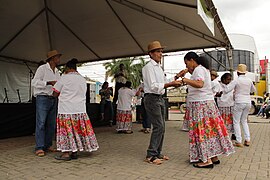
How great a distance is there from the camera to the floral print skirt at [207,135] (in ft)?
11.6

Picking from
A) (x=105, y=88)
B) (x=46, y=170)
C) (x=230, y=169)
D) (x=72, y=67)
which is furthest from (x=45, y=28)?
(x=230, y=169)

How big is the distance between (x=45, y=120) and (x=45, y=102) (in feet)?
1.09

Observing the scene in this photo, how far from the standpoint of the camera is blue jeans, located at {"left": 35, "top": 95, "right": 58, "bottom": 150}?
4406 millimetres

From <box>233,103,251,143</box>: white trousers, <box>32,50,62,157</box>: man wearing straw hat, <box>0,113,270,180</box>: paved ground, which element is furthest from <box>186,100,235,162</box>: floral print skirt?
<box>32,50,62,157</box>: man wearing straw hat

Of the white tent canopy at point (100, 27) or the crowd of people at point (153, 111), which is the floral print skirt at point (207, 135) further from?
the white tent canopy at point (100, 27)

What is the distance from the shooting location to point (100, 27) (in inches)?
311

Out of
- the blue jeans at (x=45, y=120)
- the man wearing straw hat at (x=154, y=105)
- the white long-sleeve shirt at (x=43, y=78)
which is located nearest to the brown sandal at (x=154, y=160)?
the man wearing straw hat at (x=154, y=105)

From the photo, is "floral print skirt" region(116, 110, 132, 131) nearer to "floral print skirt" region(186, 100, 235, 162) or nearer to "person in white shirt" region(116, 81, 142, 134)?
"person in white shirt" region(116, 81, 142, 134)

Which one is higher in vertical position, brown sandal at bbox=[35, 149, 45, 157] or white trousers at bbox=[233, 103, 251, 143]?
white trousers at bbox=[233, 103, 251, 143]

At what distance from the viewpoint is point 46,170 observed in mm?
3459

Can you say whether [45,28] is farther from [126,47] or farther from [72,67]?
[72,67]

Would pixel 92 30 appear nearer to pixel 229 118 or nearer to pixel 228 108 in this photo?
pixel 228 108

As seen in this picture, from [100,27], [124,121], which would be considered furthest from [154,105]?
[100,27]

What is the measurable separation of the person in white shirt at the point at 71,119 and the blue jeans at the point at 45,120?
21.3 inches
